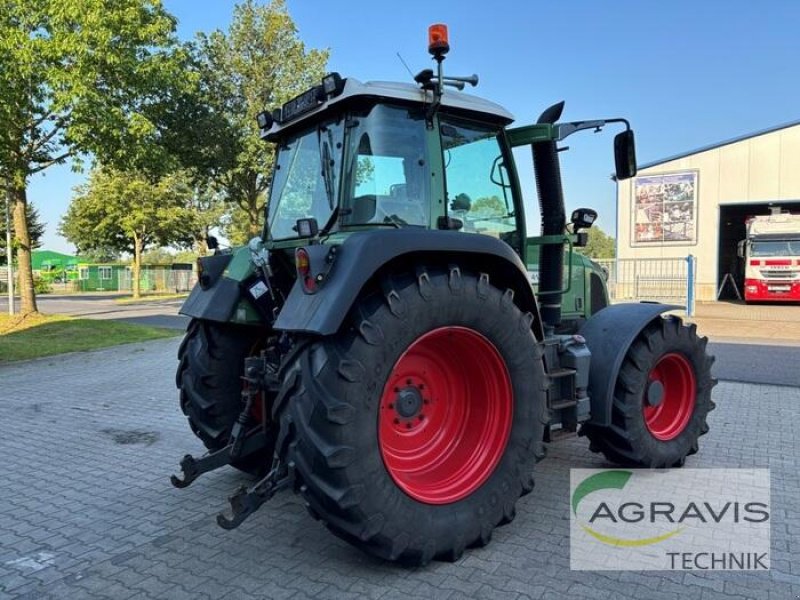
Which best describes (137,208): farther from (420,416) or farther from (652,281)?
(420,416)

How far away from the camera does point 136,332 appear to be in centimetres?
1419

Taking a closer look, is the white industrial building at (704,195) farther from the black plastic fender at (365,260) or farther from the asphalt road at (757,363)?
the black plastic fender at (365,260)

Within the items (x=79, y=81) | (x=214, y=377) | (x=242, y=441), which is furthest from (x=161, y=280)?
(x=242, y=441)

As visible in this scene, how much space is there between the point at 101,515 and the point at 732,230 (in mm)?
30193

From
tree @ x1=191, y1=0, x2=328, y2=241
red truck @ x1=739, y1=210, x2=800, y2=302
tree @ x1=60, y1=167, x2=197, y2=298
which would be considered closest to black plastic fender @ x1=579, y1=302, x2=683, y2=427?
tree @ x1=191, y1=0, x2=328, y2=241

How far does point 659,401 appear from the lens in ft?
14.8

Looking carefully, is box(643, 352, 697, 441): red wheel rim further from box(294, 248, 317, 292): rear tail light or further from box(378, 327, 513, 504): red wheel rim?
box(294, 248, 317, 292): rear tail light

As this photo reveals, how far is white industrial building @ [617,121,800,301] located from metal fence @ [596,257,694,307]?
3686 millimetres

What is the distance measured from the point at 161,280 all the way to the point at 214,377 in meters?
41.7

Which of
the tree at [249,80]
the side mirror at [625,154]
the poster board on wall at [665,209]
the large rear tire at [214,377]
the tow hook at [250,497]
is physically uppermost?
the tree at [249,80]

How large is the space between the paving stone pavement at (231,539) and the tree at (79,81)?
8.18m

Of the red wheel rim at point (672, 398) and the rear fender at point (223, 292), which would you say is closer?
the rear fender at point (223, 292)

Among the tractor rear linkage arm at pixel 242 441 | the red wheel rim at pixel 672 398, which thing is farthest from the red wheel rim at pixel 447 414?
the red wheel rim at pixel 672 398

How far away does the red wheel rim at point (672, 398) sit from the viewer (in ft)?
15.1
